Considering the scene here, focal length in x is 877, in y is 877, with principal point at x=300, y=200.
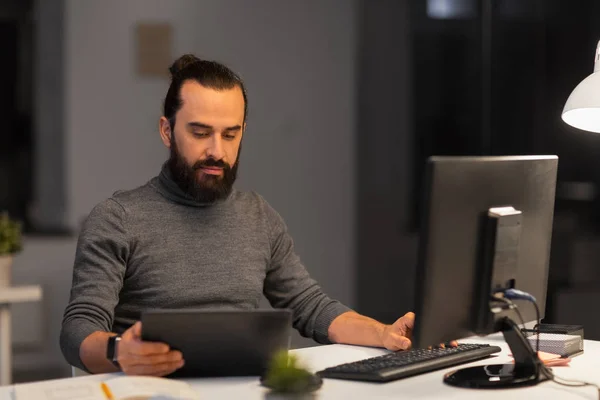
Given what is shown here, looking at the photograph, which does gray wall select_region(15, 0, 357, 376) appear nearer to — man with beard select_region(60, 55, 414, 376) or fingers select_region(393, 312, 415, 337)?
man with beard select_region(60, 55, 414, 376)

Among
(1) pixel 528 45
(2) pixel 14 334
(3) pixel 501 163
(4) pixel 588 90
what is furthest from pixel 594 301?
(2) pixel 14 334

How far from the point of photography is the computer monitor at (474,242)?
1.52 m

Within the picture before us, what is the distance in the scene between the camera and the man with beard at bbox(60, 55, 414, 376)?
2061 millimetres

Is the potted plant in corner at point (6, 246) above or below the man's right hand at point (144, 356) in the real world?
below

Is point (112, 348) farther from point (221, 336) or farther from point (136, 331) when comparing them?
point (221, 336)

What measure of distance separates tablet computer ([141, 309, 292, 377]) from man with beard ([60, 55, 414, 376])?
40 centimetres

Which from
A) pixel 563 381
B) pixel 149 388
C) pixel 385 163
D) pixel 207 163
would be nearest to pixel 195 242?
pixel 207 163

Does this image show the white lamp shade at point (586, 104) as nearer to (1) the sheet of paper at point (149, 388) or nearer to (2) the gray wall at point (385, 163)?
(1) the sheet of paper at point (149, 388)

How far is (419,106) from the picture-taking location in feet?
14.1

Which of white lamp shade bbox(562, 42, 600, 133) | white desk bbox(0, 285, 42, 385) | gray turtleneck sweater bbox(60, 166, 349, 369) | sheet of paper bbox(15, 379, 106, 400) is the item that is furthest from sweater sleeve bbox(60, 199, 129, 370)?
white desk bbox(0, 285, 42, 385)

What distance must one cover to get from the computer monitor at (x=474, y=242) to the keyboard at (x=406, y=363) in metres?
0.14

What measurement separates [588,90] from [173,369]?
1112mm

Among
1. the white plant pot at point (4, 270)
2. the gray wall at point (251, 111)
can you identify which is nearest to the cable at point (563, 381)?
the white plant pot at point (4, 270)

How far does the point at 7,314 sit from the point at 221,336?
2.18m
